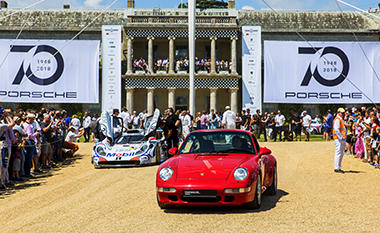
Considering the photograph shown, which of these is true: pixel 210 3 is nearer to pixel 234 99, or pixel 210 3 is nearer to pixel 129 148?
pixel 234 99

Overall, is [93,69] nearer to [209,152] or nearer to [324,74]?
[324,74]

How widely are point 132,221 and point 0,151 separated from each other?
212 inches

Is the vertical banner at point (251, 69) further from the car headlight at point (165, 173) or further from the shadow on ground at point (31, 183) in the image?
the car headlight at point (165, 173)

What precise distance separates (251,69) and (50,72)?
16.3 meters

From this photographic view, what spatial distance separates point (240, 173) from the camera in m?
6.98

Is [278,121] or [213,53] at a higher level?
[213,53]

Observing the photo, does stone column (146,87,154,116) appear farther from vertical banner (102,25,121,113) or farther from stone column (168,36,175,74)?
vertical banner (102,25,121,113)

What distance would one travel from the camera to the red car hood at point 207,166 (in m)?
6.98

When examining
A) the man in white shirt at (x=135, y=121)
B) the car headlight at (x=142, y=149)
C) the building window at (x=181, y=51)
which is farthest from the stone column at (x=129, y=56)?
the car headlight at (x=142, y=149)

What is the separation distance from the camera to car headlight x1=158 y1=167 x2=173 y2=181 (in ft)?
23.4

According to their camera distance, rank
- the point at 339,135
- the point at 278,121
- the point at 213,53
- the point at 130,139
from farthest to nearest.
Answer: the point at 213,53 → the point at 278,121 → the point at 130,139 → the point at 339,135

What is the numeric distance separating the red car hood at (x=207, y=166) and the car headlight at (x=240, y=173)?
0.12 m

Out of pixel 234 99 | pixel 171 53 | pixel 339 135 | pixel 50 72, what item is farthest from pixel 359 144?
pixel 171 53

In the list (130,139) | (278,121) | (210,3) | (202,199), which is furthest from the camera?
(210,3)
